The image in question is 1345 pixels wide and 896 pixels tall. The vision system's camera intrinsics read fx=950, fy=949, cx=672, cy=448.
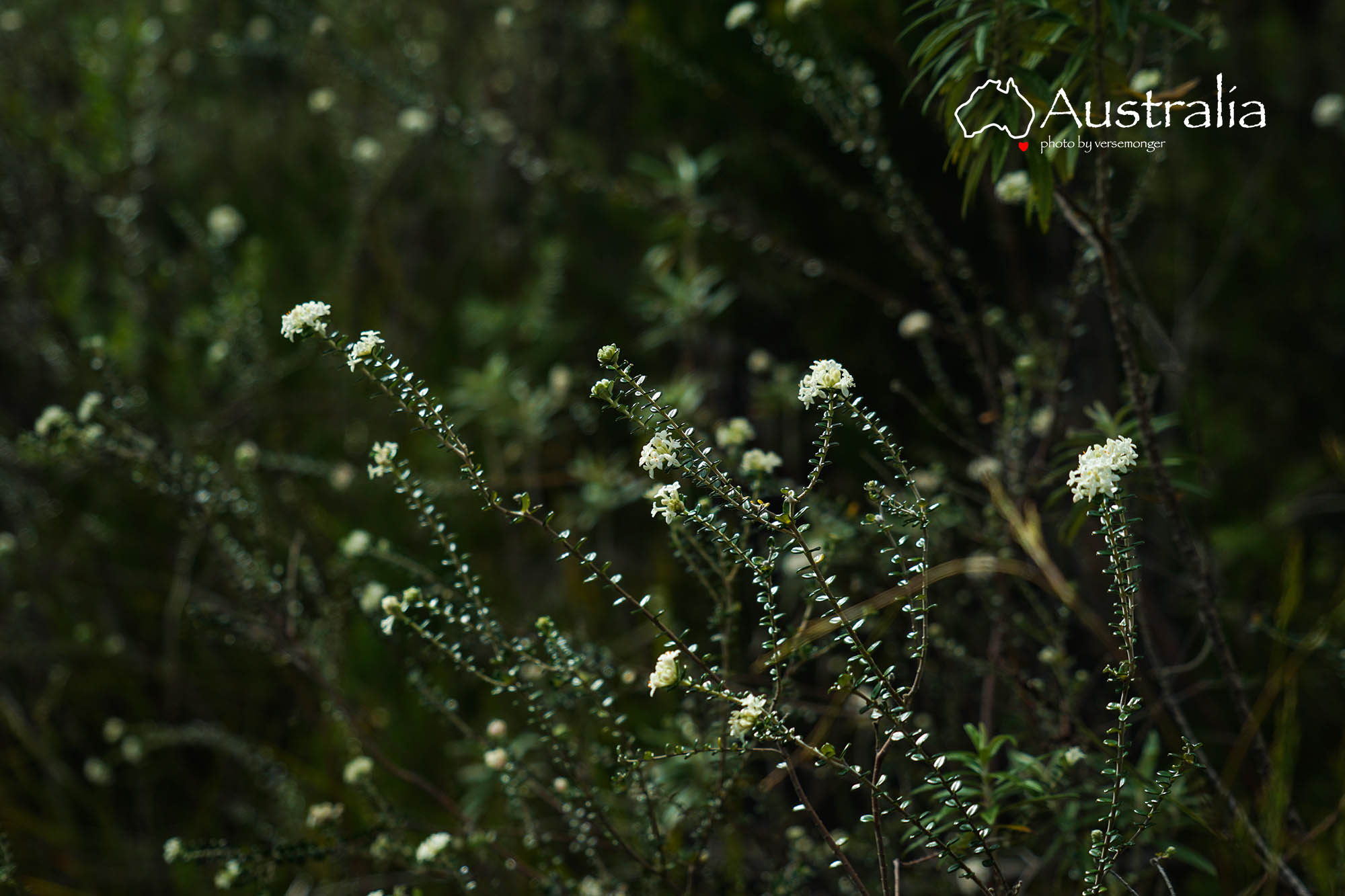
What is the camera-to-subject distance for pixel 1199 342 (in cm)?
373

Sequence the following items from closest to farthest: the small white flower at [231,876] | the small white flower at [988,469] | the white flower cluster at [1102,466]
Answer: the white flower cluster at [1102,466], the small white flower at [231,876], the small white flower at [988,469]

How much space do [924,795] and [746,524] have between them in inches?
32.3

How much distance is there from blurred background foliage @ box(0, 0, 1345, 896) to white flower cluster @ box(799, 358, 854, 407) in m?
0.51

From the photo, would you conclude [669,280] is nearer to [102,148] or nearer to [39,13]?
[102,148]

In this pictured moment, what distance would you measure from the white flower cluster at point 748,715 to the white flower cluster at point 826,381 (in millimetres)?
323

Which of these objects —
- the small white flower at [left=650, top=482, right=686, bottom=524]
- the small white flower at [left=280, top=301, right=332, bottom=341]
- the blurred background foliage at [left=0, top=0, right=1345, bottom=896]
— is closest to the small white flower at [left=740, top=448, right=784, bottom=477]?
the blurred background foliage at [left=0, top=0, right=1345, bottom=896]

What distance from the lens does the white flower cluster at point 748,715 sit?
3.24 ft

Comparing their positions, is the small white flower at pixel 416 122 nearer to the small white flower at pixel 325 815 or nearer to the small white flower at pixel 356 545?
the small white flower at pixel 356 545

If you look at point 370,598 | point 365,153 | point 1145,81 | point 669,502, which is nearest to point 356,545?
point 370,598

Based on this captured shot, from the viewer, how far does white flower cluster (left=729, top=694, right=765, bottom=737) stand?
3.24 ft

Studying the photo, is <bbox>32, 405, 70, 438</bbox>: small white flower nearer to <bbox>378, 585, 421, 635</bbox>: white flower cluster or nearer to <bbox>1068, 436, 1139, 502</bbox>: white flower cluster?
<bbox>378, 585, 421, 635</bbox>: white flower cluster

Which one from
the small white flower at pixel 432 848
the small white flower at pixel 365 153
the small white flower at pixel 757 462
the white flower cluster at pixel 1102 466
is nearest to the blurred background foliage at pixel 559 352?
the small white flower at pixel 365 153

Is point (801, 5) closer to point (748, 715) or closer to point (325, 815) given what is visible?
point (748, 715)

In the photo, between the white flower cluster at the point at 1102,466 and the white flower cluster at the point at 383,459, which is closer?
the white flower cluster at the point at 1102,466
